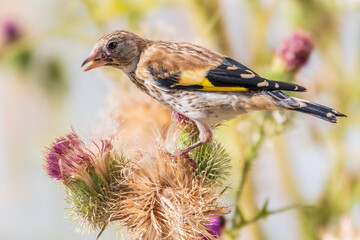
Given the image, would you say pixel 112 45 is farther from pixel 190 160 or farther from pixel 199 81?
pixel 190 160

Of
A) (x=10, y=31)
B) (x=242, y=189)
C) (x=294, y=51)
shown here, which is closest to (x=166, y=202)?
(x=242, y=189)

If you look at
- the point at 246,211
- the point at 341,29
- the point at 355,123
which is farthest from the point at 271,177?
the point at 341,29

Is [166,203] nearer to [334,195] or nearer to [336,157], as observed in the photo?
[334,195]

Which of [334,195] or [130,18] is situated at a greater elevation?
[130,18]

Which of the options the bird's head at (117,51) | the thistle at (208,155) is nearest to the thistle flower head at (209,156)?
the thistle at (208,155)

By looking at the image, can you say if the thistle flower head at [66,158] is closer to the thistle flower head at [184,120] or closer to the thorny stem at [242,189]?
the thistle flower head at [184,120]


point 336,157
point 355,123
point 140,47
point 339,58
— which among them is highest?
point 339,58
